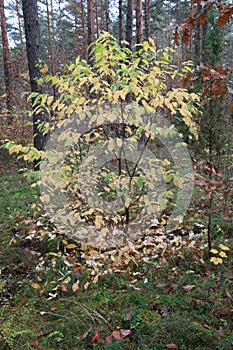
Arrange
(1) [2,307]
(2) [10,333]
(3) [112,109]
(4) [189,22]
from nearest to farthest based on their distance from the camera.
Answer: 1. (4) [189,22]
2. (2) [10,333]
3. (1) [2,307]
4. (3) [112,109]

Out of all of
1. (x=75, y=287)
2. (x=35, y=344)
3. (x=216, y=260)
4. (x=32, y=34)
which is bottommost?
(x=35, y=344)

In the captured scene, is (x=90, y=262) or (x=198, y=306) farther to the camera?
(x=90, y=262)

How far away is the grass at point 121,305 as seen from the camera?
2.47 m

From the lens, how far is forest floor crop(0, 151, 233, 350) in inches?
97.9

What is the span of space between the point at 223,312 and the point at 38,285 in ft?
6.13

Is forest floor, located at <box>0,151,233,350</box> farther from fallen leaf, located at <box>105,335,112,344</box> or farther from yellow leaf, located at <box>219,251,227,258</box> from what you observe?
yellow leaf, located at <box>219,251,227,258</box>

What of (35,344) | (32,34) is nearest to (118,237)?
(35,344)

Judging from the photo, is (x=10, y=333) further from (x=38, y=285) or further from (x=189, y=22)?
(x=189, y=22)

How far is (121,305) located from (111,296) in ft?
0.51

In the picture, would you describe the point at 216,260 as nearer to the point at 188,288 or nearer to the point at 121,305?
the point at 188,288

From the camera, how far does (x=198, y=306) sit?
2719mm

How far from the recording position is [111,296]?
2.98 m

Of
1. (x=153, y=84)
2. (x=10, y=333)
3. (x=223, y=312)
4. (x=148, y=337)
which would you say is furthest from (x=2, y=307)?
(x=153, y=84)

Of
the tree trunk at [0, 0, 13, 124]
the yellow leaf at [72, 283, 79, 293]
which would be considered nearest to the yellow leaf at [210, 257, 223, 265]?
the yellow leaf at [72, 283, 79, 293]
